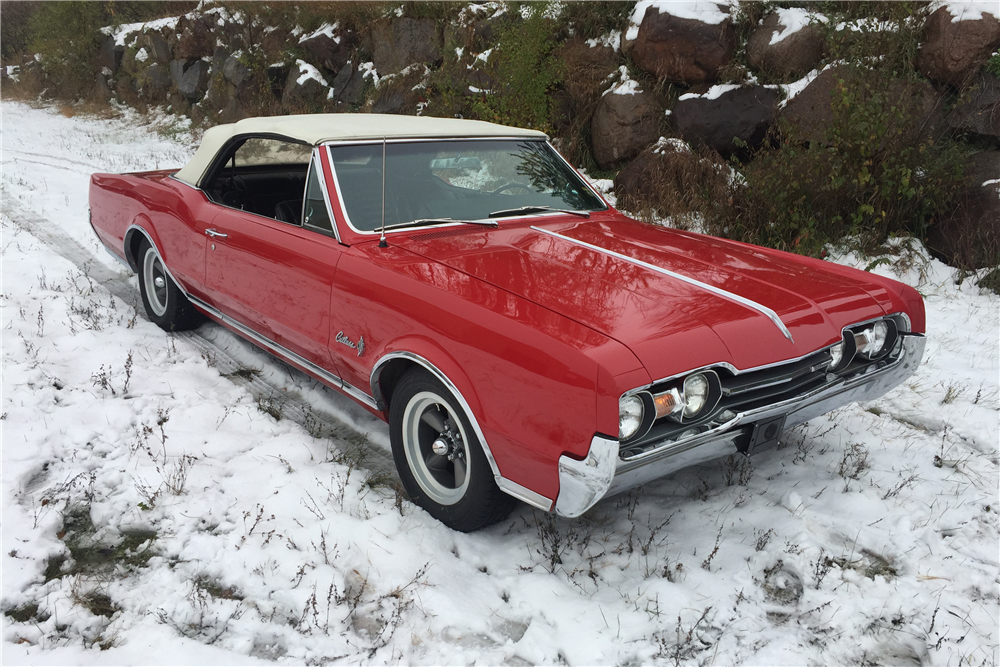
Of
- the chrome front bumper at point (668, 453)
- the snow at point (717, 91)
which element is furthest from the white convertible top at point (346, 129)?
the snow at point (717, 91)

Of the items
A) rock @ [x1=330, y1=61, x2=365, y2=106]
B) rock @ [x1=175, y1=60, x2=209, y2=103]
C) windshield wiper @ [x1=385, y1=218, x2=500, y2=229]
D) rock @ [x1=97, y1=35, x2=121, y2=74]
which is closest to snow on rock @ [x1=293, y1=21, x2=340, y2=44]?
rock @ [x1=330, y1=61, x2=365, y2=106]

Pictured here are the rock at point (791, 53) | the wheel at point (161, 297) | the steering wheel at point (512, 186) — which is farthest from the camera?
the rock at point (791, 53)

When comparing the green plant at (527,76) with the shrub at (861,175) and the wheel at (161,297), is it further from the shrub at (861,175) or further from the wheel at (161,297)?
the wheel at (161,297)

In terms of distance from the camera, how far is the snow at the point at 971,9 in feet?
20.2

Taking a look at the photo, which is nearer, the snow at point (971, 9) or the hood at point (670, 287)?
the hood at point (670, 287)

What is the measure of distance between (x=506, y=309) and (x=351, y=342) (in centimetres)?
92

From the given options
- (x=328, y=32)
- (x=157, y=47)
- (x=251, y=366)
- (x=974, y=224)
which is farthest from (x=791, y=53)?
(x=157, y=47)

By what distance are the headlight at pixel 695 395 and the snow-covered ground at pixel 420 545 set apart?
0.65 m

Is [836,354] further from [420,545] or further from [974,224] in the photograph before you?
[974,224]

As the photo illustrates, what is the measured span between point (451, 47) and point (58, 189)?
5753 millimetres

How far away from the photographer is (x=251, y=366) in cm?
435

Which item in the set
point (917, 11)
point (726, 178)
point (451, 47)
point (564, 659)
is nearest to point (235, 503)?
point (564, 659)

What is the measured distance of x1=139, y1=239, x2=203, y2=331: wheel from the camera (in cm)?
464

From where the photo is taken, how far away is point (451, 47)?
35.1ft
